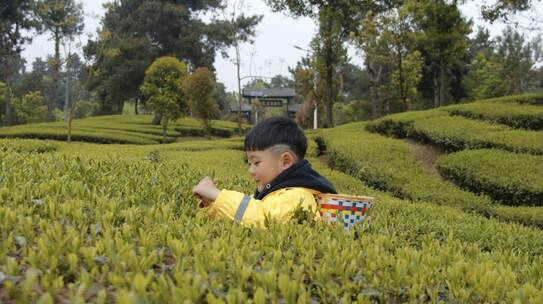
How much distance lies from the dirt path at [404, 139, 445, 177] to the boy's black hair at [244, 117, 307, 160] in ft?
28.5

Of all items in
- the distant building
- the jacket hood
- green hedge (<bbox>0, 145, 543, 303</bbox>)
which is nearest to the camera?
green hedge (<bbox>0, 145, 543, 303</bbox>)

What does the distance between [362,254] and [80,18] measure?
2447cm

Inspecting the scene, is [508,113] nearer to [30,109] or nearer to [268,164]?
[268,164]

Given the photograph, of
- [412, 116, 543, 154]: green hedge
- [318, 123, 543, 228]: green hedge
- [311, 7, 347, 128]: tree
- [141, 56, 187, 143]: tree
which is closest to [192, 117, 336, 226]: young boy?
[318, 123, 543, 228]: green hedge

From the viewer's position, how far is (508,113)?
12969 mm

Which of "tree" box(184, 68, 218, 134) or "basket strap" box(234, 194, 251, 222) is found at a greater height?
"tree" box(184, 68, 218, 134)

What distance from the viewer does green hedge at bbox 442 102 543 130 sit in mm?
12570

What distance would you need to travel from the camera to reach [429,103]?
3775 centimetres

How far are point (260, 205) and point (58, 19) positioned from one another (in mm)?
29899

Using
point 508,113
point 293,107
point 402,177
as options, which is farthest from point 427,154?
point 293,107

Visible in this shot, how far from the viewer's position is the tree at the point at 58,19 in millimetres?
21016

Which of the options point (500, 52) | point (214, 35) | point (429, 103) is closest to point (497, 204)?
point (214, 35)

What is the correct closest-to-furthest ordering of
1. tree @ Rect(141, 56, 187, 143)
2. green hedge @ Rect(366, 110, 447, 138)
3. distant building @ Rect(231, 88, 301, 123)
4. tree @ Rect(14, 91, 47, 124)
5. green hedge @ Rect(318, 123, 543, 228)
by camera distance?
green hedge @ Rect(318, 123, 543, 228)
green hedge @ Rect(366, 110, 447, 138)
tree @ Rect(141, 56, 187, 143)
tree @ Rect(14, 91, 47, 124)
distant building @ Rect(231, 88, 301, 123)

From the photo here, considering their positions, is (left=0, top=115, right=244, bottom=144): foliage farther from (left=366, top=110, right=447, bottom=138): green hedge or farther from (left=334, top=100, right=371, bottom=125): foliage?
(left=366, top=110, right=447, bottom=138): green hedge
